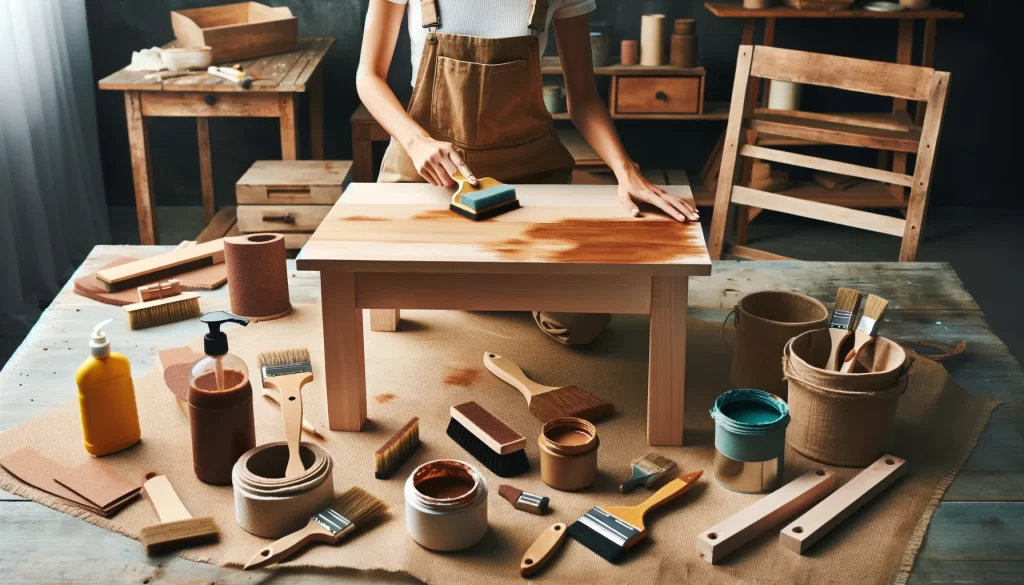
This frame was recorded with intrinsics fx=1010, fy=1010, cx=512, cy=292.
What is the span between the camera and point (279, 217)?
338 cm

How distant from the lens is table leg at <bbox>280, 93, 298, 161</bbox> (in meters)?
3.44

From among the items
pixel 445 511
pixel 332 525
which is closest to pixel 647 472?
pixel 445 511

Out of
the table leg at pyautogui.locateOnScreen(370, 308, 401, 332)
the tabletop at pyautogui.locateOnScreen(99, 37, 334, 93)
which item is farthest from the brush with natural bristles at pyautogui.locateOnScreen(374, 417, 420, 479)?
the tabletop at pyautogui.locateOnScreen(99, 37, 334, 93)

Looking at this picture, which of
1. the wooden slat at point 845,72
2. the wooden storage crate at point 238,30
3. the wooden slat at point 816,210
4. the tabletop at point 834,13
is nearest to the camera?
the wooden slat at point 845,72

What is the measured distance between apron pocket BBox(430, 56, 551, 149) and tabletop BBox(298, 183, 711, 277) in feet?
1.22

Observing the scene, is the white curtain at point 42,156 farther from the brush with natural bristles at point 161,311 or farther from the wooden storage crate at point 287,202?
the brush with natural bristles at point 161,311

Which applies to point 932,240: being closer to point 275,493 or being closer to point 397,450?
point 397,450

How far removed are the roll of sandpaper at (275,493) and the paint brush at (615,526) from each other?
0.35 meters

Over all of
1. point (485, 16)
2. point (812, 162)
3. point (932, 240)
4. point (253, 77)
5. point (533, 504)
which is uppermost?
point (485, 16)

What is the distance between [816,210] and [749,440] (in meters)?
1.23

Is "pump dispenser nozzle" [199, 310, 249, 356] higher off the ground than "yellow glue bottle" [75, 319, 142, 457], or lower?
higher

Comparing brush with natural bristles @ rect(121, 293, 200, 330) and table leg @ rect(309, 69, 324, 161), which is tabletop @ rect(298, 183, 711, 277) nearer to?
brush with natural bristles @ rect(121, 293, 200, 330)

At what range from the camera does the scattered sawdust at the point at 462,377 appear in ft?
6.05

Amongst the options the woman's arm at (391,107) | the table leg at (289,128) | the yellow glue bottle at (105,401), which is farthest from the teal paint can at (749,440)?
the table leg at (289,128)
